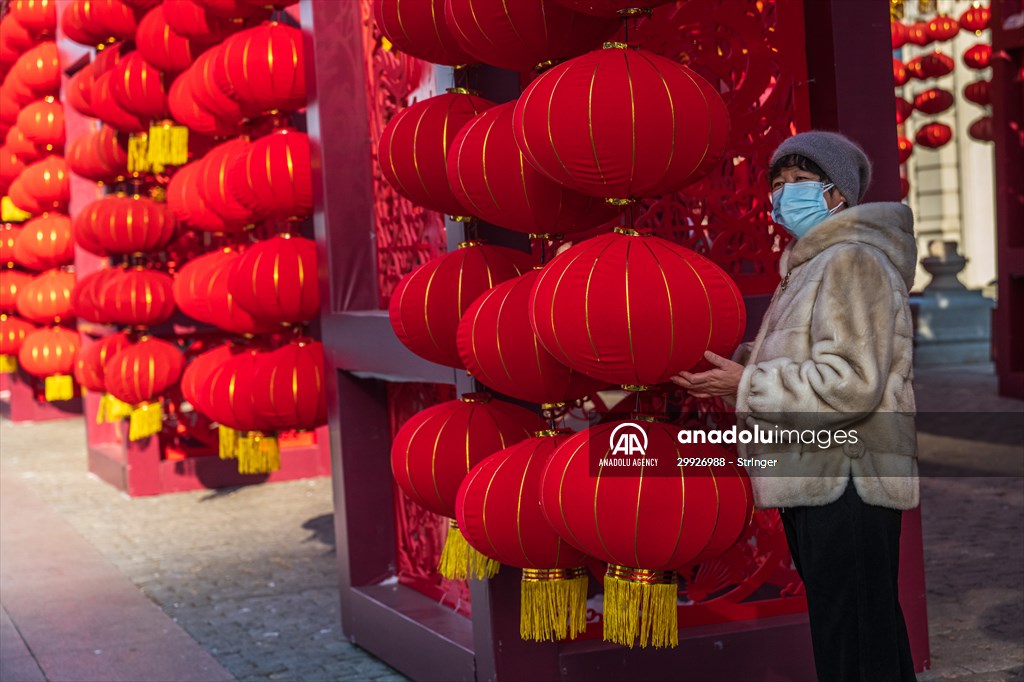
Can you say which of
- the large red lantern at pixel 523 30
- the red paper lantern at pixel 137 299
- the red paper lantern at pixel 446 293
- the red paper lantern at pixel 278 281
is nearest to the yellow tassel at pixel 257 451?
the red paper lantern at pixel 278 281

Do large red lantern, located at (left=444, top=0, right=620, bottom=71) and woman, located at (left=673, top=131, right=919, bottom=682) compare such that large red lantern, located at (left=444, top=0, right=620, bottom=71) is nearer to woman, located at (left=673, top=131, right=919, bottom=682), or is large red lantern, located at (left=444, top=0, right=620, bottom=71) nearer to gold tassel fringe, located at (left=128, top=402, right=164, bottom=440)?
woman, located at (left=673, top=131, right=919, bottom=682)

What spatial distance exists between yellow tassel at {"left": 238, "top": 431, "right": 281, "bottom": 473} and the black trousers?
388 centimetres

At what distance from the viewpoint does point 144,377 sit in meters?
8.76

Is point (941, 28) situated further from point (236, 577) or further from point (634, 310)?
point (634, 310)

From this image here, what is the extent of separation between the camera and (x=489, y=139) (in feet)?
13.1

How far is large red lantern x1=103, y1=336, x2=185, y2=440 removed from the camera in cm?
877

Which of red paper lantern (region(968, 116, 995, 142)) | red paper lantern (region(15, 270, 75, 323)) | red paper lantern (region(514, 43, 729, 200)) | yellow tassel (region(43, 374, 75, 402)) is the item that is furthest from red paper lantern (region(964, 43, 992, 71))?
red paper lantern (region(514, 43, 729, 200))

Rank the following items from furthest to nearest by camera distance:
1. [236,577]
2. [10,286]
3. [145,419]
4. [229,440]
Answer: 1. [10,286]
2. [145,419]
3. [236,577]
4. [229,440]

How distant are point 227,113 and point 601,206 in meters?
3.24

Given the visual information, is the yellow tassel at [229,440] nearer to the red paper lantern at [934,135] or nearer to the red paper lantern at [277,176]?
the red paper lantern at [277,176]

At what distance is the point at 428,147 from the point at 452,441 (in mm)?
963

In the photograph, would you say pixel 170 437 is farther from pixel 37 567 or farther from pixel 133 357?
pixel 37 567

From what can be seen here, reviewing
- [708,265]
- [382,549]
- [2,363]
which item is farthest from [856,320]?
[2,363]

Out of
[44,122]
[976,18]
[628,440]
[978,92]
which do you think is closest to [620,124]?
[628,440]
